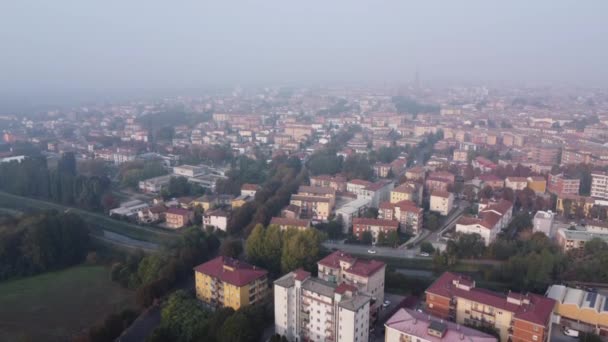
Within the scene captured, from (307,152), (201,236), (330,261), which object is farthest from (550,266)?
(307,152)

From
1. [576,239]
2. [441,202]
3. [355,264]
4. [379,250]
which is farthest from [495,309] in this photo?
[441,202]

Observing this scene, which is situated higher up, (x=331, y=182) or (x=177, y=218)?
(x=331, y=182)

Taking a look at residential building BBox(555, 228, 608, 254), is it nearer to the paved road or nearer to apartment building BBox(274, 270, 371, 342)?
the paved road

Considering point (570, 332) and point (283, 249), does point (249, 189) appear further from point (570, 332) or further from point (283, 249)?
point (570, 332)

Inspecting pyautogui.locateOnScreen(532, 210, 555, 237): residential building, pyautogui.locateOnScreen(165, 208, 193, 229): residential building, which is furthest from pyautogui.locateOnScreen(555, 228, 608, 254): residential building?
pyautogui.locateOnScreen(165, 208, 193, 229): residential building

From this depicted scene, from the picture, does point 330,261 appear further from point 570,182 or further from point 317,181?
point 570,182

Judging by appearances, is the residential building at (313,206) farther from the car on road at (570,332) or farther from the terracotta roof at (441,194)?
the car on road at (570,332)
